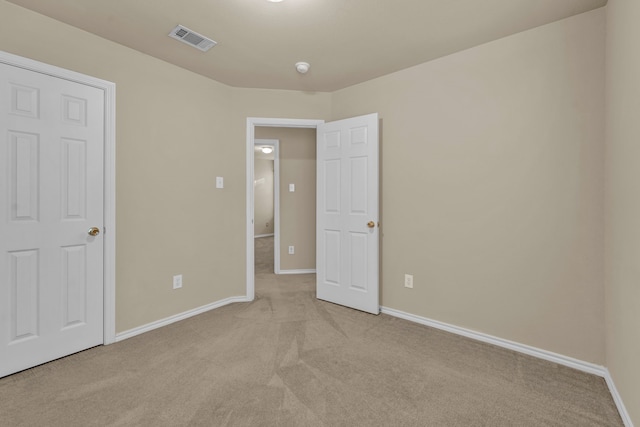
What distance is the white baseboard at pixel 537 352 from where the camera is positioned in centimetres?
178

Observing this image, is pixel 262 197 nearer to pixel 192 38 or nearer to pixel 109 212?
pixel 109 212

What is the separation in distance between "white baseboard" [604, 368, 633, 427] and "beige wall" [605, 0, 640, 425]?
42mm

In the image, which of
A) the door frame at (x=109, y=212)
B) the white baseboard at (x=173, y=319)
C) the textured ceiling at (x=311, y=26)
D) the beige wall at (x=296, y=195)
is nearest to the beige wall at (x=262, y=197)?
the beige wall at (x=296, y=195)

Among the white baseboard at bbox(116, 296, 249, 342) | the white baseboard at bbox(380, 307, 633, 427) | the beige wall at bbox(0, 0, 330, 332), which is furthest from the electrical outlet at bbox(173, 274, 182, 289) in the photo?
the white baseboard at bbox(380, 307, 633, 427)

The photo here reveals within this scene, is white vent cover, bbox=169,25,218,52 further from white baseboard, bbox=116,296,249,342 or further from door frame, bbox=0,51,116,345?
white baseboard, bbox=116,296,249,342

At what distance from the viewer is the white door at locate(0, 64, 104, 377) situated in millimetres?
2041

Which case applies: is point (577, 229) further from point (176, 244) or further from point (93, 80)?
point (93, 80)

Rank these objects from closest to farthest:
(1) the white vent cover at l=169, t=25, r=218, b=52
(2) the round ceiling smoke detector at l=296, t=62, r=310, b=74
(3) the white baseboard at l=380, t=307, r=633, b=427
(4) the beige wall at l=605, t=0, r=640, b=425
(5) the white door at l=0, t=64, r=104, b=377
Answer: (4) the beige wall at l=605, t=0, r=640, b=425, (3) the white baseboard at l=380, t=307, r=633, b=427, (5) the white door at l=0, t=64, r=104, b=377, (1) the white vent cover at l=169, t=25, r=218, b=52, (2) the round ceiling smoke detector at l=296, t=62, r=310, b=74

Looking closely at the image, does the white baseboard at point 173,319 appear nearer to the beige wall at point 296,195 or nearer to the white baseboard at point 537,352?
the beige wall at point 296,195

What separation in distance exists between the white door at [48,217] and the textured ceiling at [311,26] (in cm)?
58

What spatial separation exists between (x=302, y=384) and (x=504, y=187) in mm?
2077

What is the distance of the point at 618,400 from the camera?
69.2 inches

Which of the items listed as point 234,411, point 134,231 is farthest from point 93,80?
point 234,411

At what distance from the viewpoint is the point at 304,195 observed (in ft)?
16.5
